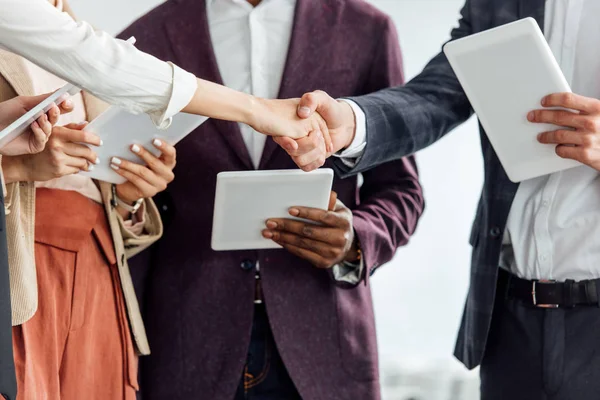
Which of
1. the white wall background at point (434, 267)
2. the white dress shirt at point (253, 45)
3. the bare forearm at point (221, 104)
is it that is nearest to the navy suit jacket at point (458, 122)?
the white dress shirt at point (253, 45)

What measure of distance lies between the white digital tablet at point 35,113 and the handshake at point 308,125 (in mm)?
328

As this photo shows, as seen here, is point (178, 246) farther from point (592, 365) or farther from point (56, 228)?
point (592, 365)

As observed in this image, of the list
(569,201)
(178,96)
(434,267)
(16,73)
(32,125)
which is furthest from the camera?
(434,267)

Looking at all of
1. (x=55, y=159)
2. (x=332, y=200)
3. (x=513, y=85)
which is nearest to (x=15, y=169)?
(x=55, y=159)

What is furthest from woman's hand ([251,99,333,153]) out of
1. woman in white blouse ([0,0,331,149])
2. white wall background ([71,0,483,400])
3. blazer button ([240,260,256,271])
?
white wall background ([71,0,483,400])

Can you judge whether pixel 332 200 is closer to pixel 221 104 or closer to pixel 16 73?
pixel 221 104

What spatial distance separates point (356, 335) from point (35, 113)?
87 cm

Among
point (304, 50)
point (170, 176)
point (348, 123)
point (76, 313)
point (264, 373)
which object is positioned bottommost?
point (264, 373)

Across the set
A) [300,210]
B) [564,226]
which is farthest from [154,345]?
[564,226]

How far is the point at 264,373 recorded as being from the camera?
201 cm

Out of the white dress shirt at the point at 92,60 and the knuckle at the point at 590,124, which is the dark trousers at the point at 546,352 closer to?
the knuckle at the point at 590,124

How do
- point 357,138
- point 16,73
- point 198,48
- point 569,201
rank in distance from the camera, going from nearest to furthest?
point 16,73, point 569,201, point 357,138, point 198,48

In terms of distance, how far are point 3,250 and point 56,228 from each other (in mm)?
425

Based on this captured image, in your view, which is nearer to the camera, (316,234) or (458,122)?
(316,234)
